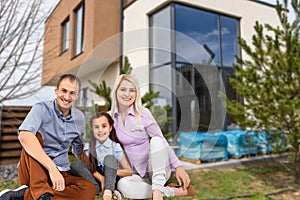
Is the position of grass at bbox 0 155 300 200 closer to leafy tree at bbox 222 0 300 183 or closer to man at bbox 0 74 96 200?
leafy tree at bbox 222 0 300 183

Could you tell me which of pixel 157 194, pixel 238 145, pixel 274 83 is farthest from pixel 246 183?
pixel 157 194

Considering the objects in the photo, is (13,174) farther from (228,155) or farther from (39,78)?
(228,155)

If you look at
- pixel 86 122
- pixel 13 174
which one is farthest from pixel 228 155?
pixel 86 122

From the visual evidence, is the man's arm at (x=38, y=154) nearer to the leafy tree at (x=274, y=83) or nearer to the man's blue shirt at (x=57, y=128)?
the man's blue shirt at (x=57, y=128)

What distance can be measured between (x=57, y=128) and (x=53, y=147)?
0.15 feet

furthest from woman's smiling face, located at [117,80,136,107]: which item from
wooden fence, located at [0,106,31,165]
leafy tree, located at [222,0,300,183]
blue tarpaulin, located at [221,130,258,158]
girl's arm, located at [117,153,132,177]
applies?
blue tarpaulin, located at [221,130,258,158]

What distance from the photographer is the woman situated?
20.3 inches

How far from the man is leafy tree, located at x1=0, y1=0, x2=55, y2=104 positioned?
1.46 feet

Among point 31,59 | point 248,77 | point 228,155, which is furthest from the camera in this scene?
point 228,155

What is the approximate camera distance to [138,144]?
541mm

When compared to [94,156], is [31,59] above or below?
above

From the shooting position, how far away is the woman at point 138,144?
516 mm

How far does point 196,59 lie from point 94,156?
339mm

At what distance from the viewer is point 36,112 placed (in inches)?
18.1
